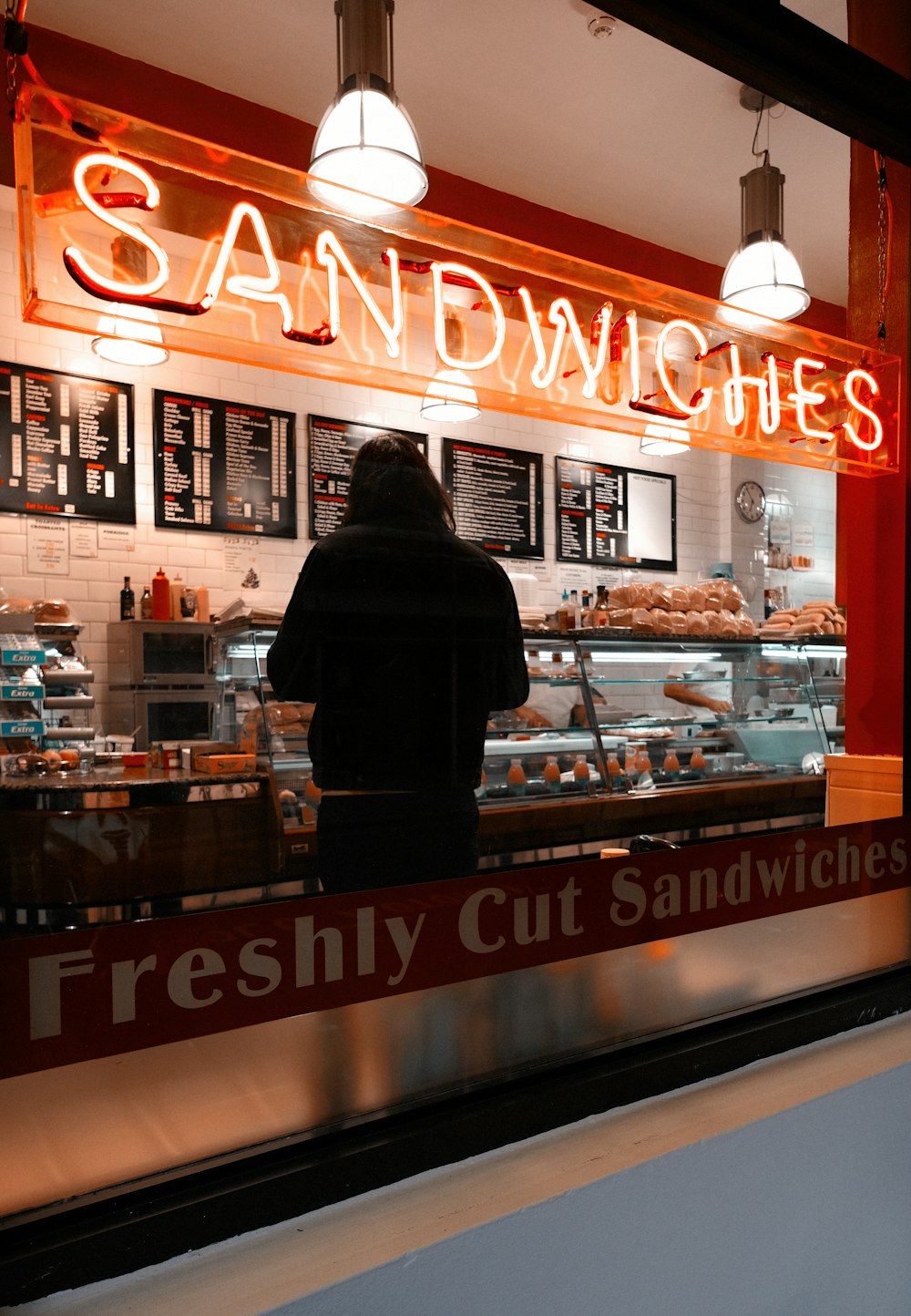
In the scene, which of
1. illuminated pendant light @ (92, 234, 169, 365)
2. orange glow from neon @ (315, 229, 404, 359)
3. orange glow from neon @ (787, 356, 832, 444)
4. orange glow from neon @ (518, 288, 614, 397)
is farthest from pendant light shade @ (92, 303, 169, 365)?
orange glow from neon @ (787, 356, 832, 444)

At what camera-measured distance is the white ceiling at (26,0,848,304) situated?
2238mm

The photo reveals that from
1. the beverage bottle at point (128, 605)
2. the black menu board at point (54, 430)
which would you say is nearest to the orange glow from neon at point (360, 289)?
the beverage bottle at point (128, 605)

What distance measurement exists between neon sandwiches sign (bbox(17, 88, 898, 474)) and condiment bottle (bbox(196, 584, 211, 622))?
1.19 m

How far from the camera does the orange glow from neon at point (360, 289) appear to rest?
1396 mm

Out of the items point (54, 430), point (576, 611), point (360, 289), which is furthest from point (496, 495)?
point (54, 430)

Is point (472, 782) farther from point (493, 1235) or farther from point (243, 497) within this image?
point (243, 497)

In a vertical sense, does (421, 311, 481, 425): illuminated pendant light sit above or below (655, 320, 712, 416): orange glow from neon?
below

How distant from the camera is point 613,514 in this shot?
2725mm

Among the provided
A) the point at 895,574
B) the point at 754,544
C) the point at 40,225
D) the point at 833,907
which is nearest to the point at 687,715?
the point at 754,544

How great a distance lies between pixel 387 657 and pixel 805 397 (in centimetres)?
127

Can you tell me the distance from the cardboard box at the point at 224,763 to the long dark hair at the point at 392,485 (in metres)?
0.85

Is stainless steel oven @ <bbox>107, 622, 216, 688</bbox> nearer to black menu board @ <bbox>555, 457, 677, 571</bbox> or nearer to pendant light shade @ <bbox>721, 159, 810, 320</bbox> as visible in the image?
black menu board @ <bbox>555, 457, 677, 571</bbox>

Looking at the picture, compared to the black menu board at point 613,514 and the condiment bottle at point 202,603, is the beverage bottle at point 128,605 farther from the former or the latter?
the black menu board at point 613,514

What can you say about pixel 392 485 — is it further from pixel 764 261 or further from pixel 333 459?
pixel 764 261
